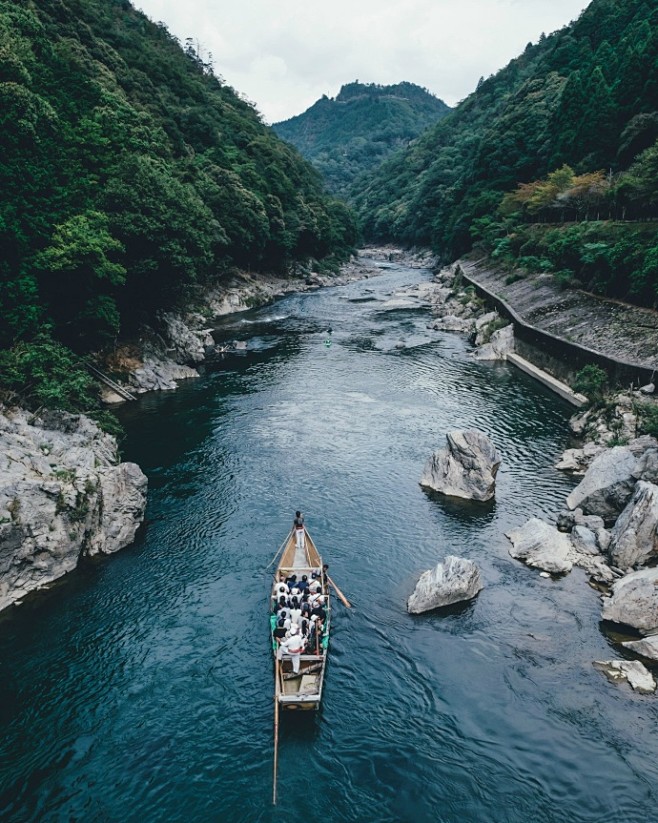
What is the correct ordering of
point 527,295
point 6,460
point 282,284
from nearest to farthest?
point 6,460, point 527,295, point 282,284

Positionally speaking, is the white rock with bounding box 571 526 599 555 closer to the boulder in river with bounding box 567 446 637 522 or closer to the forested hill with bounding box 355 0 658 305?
the boulder in river with bounding box 567 446 637 522

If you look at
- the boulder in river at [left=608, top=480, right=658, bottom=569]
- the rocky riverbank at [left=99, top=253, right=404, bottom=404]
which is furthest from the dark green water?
the rocky riverbank at [left=99, top=253, right=404, bottom=404]

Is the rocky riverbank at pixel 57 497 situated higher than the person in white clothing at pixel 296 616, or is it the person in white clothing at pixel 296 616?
the rocky riverbank at pixel 57 497

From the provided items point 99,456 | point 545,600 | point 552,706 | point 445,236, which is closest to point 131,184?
point 99,456

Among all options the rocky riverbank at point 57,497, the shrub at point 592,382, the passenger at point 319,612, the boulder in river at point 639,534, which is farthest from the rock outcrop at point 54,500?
the shrub at point 592,382

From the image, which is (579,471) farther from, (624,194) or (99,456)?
(624,194)

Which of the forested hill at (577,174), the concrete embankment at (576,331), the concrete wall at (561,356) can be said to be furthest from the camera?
the forested hill at (577,174)

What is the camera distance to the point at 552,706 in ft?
57.9

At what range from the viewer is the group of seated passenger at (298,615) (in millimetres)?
18203

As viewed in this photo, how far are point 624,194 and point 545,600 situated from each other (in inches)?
1983

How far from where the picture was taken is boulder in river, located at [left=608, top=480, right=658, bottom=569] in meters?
23.0

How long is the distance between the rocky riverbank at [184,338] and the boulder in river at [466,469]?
26.7 m

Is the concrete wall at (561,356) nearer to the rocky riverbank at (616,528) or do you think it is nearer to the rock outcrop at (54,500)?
the rocky riverbank at (616,528)

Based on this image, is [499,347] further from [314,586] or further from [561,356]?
[314,586]
